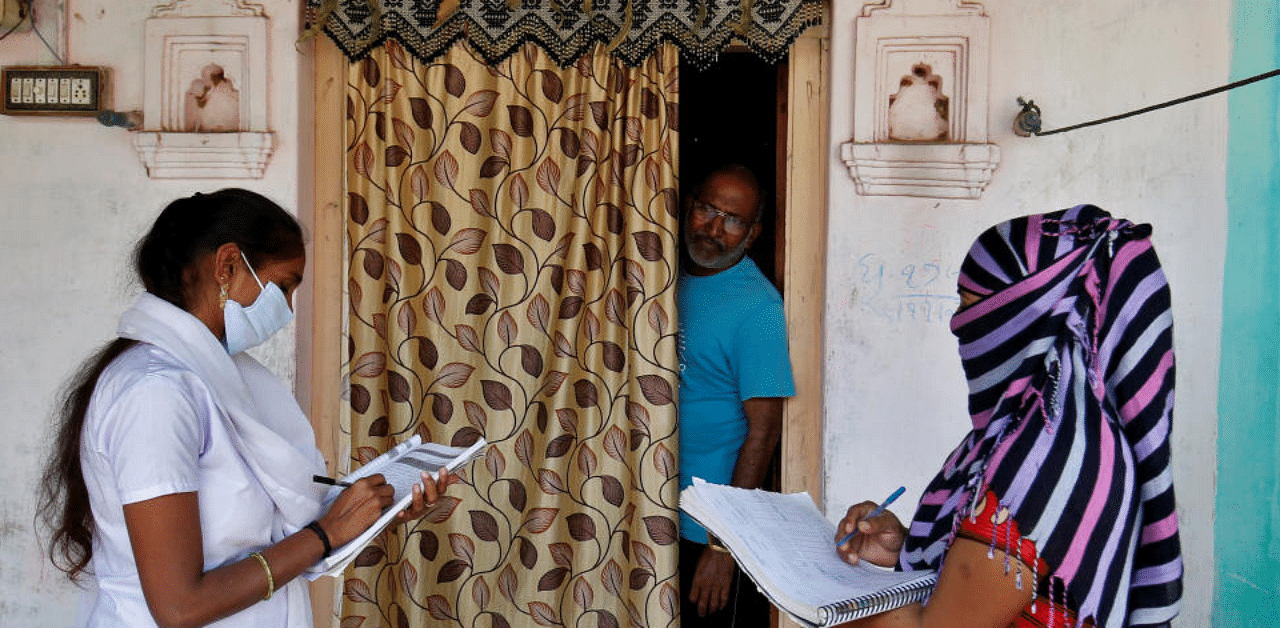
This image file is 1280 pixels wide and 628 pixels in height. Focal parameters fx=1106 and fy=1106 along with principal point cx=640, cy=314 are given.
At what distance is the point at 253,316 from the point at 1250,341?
9.04 ft

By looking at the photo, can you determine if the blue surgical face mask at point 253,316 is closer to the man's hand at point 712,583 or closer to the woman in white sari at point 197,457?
the woman in white sari at point 197,457

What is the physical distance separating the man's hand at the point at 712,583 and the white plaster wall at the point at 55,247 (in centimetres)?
144

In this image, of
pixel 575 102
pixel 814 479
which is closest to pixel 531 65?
pixel 575 102

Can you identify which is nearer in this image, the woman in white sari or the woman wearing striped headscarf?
the woman wearing striped headscarf

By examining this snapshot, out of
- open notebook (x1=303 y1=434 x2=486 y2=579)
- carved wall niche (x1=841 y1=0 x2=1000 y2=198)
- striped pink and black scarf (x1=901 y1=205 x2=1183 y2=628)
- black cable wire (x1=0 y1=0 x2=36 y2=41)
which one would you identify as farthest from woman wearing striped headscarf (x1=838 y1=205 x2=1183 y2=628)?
black cable wire (x1=0 y1=0 x2=36 y2=41)

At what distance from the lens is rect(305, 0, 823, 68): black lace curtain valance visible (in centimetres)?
326

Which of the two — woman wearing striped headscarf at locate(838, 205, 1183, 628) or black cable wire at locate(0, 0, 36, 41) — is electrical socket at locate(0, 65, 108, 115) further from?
woman wearing striped headscarf at locate(838, 205, 1183, 628)

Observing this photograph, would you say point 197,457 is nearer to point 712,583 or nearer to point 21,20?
point 712,583

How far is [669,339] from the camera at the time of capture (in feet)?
11.0

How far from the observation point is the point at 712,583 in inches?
139

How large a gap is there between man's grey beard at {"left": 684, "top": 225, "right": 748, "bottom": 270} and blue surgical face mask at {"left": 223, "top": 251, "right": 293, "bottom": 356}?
5.67ft

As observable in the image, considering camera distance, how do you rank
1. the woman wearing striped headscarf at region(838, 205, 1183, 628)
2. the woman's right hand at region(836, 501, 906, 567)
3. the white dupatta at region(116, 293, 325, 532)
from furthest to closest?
the woman's right hand at region(836, 501, 906, 567) → the white dupatta at region(116, 293, 325, 532) → the woman wearing striped headscarf at region(838, 205, 1183, 628)

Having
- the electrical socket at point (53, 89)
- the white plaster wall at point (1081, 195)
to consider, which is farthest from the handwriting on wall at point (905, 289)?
the electrical socket at point (53, 89)

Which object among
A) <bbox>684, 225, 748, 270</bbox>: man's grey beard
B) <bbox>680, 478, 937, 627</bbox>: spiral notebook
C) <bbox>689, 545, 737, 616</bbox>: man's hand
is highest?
<bbox>684, 225, 748, 270</bbox>: man's grey beard
